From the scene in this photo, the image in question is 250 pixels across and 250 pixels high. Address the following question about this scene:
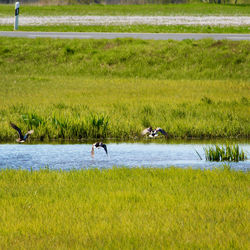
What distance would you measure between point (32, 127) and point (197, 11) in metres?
41.2

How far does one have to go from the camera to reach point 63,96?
18.4 metres

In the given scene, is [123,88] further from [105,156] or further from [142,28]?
[142,28]

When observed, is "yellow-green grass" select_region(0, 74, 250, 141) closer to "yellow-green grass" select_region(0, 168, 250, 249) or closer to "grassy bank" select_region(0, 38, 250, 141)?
"grassy bank" select_region(0, 38, 250, 141)

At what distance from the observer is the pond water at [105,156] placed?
1059cm

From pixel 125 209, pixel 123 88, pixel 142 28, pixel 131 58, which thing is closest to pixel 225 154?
pixel 125 209

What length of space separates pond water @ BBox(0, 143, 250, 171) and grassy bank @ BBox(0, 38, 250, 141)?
3.10 feet

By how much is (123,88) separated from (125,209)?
13146mm

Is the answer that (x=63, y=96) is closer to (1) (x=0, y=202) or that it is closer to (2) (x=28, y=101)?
(2) (x=28, y=101)

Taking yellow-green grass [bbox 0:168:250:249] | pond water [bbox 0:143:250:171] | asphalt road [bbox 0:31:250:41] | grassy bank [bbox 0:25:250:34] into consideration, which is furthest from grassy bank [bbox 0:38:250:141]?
grassy bank [bbox 0:25:250:34]

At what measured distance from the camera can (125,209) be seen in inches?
288

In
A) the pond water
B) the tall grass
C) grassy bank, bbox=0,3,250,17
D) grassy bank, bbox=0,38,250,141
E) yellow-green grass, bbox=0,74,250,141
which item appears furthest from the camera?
grassy bank, bbox=0,3,250,17

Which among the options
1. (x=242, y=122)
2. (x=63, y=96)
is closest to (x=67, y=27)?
(x=63, y=96)

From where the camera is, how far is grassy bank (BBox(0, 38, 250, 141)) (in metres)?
13.7

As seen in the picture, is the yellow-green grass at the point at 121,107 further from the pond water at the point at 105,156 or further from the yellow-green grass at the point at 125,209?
the yellow-green grass at the point at 125,209
